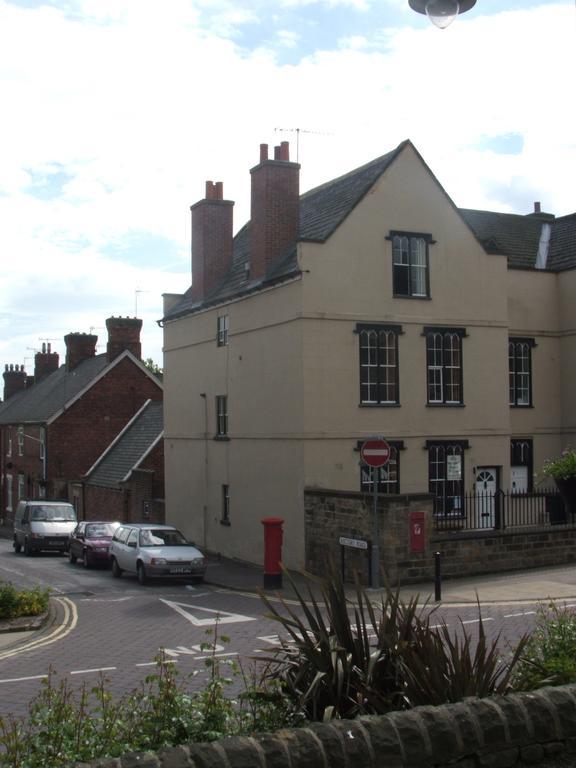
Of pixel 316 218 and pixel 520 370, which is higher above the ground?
pixel 316 218

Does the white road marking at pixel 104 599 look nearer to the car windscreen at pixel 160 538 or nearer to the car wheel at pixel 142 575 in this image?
the car wheel at pixel 142 575

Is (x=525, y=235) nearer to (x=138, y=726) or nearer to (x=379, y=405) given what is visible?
(x=379, y=405)

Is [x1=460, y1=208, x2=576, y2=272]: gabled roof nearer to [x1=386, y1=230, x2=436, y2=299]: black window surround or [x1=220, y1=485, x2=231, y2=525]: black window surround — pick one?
[x1=386, y1=230, x2=436, y2=299]: black window surround

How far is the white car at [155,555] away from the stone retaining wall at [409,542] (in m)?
3.05

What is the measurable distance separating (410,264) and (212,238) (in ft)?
27.4

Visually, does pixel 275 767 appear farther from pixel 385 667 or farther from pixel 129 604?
pixel 129 604

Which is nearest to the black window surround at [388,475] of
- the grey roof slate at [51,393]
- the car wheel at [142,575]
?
the car wheel at [142,575]

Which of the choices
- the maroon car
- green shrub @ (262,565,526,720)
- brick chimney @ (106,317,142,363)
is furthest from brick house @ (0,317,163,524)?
green shrub @ (262,565,526,720)

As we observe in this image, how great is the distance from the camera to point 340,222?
82.0 feet

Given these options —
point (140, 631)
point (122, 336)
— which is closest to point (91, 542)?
point (140, 631)

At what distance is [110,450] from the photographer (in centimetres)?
4706

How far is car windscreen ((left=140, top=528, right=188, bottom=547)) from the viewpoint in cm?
2406

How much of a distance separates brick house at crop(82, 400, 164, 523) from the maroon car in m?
5.00

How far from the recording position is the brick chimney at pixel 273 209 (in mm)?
27172
